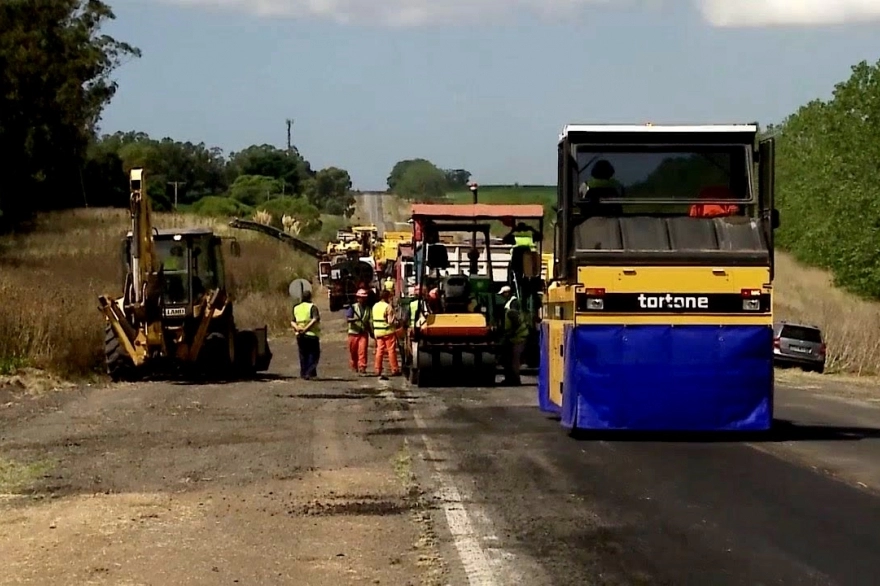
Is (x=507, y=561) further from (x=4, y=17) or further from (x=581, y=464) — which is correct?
(x=4, y=17)

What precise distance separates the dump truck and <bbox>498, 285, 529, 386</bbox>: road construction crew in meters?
0.12

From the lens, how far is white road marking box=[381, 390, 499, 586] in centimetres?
871

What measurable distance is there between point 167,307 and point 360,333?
4.07 metres

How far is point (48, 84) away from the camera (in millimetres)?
66562

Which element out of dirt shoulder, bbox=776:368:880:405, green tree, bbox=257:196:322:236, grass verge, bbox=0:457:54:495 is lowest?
dirt shoulder, bbox=776:368:880:405

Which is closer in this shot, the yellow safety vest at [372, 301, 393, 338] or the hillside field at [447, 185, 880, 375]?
the yellow safety vest at [372, 301, 393, 338]

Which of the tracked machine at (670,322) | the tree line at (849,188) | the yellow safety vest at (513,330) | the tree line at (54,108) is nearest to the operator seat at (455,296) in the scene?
the yellow safety vest at (513,330)

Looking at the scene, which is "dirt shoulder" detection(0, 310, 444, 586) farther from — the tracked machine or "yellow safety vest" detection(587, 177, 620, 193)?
"yellow safety vest" detection(587, 177, 620, 193)

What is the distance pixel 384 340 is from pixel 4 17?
4281cm

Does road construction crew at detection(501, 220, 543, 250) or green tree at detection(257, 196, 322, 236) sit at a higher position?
green tree at detection(257, 196, 322, 236)

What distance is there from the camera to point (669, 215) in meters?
15.6

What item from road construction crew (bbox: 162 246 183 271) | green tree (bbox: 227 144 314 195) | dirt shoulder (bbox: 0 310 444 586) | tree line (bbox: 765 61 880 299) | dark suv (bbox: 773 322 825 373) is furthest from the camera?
green tree (bbox: 227 144 314 195)

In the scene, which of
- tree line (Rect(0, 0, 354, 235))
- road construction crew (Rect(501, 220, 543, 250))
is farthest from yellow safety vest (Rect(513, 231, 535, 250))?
tree line (Rect(0, 0, 354, 235))

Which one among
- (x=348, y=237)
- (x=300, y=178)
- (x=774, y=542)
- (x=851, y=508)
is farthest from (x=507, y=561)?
(x=300, y=178)
